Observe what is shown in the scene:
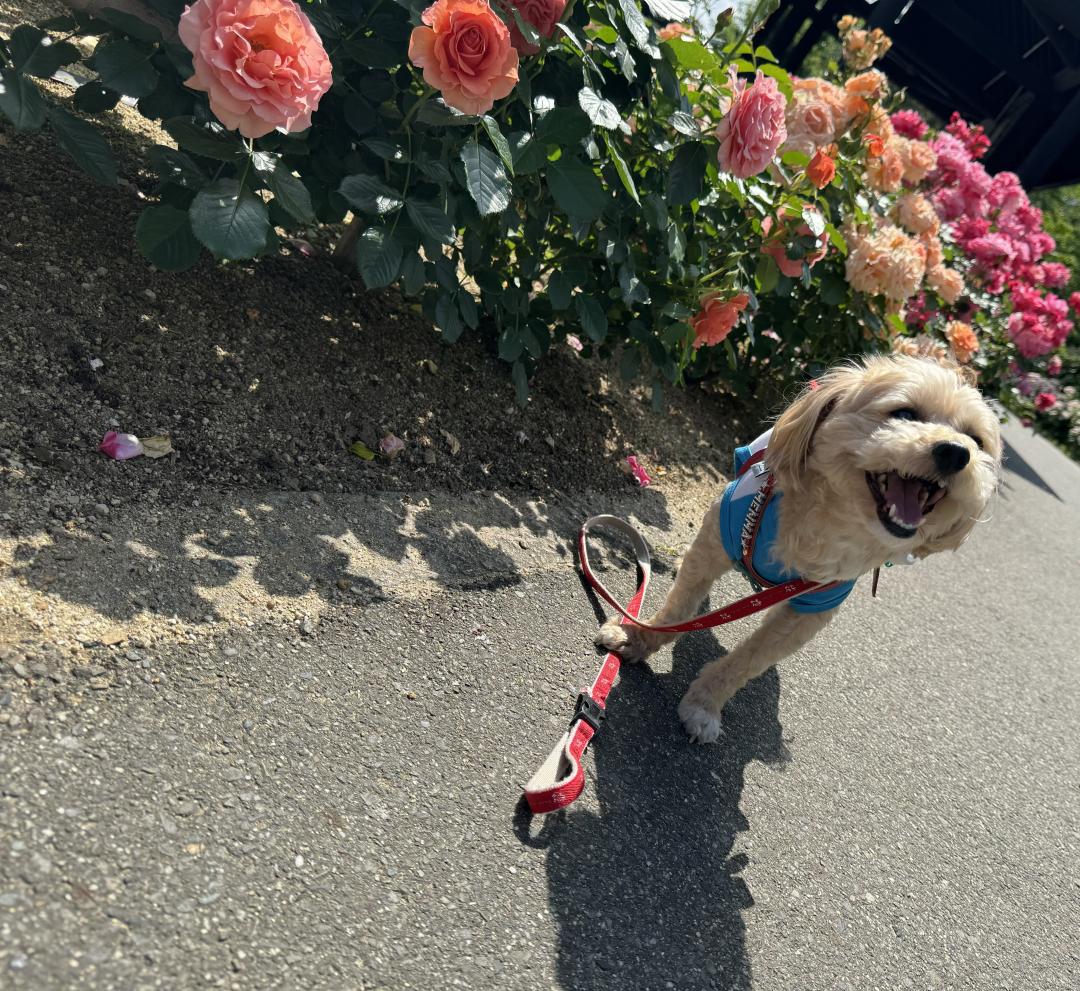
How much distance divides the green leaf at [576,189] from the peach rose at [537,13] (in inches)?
13.9

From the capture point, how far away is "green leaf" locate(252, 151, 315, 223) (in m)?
2.19

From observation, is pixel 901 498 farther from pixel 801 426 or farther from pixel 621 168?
pixel 621 168

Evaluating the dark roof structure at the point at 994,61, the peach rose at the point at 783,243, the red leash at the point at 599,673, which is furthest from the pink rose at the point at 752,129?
the dark roof structure at the point at 994,61

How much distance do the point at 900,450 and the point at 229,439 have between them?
6.62 ft

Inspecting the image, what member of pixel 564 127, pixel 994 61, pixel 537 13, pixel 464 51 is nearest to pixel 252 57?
pixel 464 51

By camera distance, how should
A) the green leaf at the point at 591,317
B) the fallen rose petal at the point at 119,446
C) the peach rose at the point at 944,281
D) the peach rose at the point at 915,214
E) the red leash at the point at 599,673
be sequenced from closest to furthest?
the red leash at the point at 599,673 < the fallen rose petal at the point at 119,446 < the green leaf at the point at 591,317 < the peach rose at the point at 915,214 < the peach rose at the point at 944,281

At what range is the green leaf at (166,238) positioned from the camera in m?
2.24

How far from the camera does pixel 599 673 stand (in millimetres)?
2582

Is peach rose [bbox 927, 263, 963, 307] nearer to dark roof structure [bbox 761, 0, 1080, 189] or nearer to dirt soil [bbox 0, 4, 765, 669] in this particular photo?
dirt soil [bbox 0, 4, 765, 669]

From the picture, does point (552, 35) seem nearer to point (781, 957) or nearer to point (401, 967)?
point (401, 967)

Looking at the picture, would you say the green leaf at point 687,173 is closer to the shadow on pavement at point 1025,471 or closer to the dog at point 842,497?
the dog at point 842,497

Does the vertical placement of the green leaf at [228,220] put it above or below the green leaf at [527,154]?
below

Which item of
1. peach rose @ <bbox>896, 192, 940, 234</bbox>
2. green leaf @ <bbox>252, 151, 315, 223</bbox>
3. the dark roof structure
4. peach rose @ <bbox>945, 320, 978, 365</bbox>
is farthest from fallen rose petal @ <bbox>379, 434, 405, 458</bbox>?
the dark roof structure

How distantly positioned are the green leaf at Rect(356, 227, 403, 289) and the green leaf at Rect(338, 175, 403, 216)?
7 centimetres
